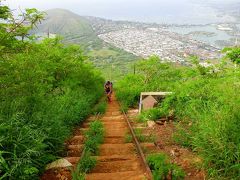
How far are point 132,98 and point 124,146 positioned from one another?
1163 cm

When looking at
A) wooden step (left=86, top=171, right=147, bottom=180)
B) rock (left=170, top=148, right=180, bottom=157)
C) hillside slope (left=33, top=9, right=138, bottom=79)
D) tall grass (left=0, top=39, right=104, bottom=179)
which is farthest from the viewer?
hillside slope (left=33, top=9, right=138, bottom=79)

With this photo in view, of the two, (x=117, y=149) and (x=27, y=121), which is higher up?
(x=27, y=121)

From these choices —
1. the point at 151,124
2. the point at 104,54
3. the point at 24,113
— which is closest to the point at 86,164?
the point at 24,113

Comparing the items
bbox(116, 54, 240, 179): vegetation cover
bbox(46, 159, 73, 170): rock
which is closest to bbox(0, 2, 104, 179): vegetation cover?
bbox(46, 159, 73, 170): rock

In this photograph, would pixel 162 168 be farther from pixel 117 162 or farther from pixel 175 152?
pixel 175 152

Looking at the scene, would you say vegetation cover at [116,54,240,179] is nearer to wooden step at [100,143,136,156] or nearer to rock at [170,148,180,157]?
rock at [170,148,180,157]

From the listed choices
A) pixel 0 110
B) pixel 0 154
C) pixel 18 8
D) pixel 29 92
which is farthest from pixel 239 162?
pixel 18 8

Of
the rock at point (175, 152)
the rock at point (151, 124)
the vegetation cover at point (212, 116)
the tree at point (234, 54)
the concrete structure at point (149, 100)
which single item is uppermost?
the tree at point (234, 54)

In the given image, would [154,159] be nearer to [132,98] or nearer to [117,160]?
[117,160]

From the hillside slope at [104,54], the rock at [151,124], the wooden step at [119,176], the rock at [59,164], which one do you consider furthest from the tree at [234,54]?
the hillside slope at [104,54]

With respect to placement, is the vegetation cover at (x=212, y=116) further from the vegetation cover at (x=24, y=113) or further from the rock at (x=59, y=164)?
the vegetation cover at (x=24, y=113)

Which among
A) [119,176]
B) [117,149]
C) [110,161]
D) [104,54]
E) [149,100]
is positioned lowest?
[104,54]

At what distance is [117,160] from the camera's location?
7168 millimetres

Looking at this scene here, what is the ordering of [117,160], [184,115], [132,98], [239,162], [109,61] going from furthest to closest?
[109,61] → [132,98] → [184,115] → [117,160] → [239,162]
